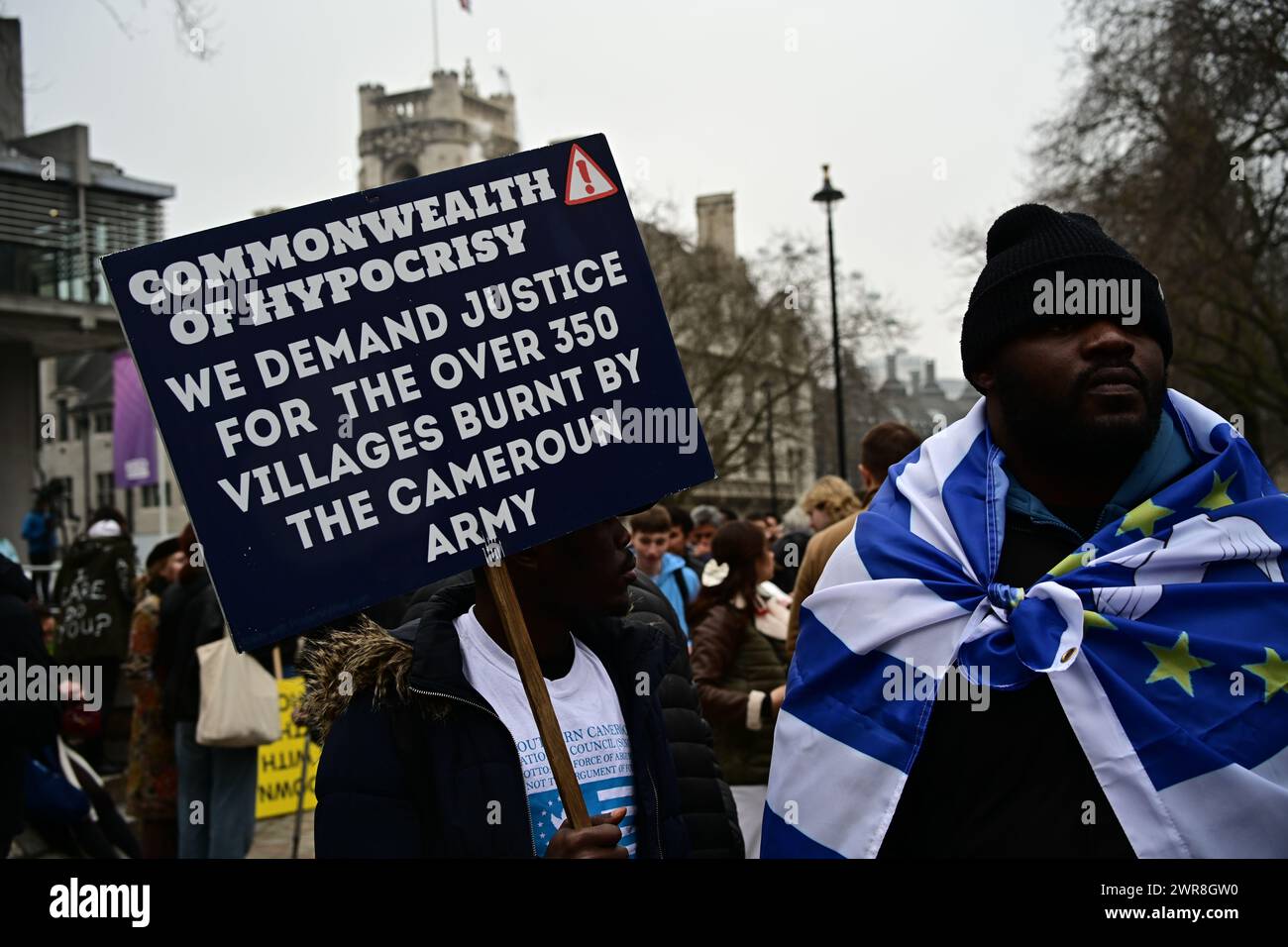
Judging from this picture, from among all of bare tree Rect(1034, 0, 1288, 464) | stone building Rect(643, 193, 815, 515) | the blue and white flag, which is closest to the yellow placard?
the blue and white flag

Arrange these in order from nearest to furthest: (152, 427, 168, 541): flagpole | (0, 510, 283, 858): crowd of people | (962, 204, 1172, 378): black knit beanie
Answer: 1. (962, 204, 1172, 378): black knit beanie
2. (0, 510, 283, 858): crowd of people
3. (152, 427, 168, 541): flagpole

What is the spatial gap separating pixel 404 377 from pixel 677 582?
560cm

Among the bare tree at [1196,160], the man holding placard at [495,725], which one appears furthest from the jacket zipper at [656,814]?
the bare tree at [1196,160]

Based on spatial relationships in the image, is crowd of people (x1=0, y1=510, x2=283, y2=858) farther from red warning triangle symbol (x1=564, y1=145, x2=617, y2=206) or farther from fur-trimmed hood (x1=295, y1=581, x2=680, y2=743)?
red warning triangle symbol (x1=564, y1=145, x2=617, y2=206)

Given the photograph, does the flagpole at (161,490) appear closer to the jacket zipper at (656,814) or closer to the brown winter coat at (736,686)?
the brown winter coat at (736,686)

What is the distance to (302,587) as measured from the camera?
8.18 feet

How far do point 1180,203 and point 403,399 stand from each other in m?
18.5

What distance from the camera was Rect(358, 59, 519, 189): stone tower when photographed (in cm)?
8175

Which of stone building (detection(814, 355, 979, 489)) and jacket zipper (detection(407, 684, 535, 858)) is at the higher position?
stone building (detection(814, 355, 979, 489))

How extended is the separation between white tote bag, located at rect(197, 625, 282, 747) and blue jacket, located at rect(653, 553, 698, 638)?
2.26m

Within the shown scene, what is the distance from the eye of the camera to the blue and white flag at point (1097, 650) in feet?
7.02

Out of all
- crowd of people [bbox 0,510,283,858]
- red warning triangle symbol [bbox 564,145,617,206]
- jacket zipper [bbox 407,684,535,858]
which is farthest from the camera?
crowd of people [bbox 0,510,283,858]

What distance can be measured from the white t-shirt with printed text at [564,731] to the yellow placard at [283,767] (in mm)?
7324

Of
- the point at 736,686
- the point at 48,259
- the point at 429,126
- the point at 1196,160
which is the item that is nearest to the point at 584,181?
the point at 736,686
